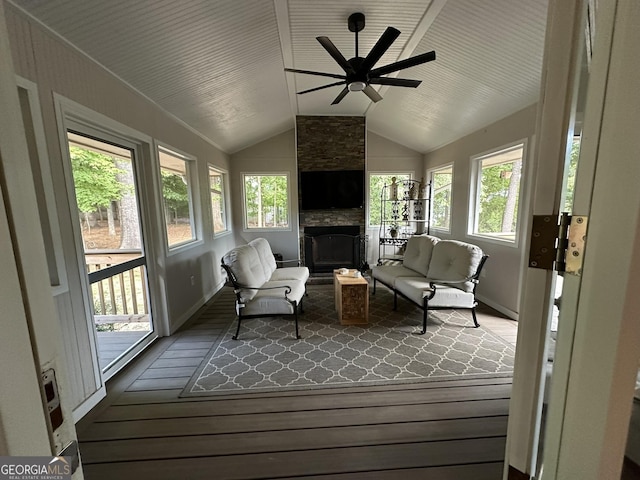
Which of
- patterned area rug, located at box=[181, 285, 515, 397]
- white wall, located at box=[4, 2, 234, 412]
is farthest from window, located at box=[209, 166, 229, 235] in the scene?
patterned area rug, located at box=[181, 285, 515, 397]

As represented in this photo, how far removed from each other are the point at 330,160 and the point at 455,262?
10.3 feet

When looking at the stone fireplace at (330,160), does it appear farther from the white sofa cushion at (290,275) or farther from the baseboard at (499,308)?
the baseboard at (499,308)

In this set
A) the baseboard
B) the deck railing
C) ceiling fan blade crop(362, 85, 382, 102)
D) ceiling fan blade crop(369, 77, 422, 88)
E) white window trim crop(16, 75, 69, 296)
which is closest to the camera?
white window trim crop(16, 75, 69, 296)

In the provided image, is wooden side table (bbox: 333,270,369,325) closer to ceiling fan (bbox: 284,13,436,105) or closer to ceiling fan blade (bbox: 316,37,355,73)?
ceiling fan (bbox: 284,13,436,105)

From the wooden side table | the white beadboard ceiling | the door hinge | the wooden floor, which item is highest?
the white beadboard ceiling

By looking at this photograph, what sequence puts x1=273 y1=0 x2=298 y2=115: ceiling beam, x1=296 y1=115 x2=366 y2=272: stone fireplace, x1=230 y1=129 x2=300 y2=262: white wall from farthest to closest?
x1=230 y1=129 x2=300 y2=262: white wall < x1=296 y1=115 x2=366 y2=272: stone fireplace < x1=273 y1=0 x2=298 y2=115: ceiling beam

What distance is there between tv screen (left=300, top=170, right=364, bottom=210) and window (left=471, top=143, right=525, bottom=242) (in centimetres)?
207

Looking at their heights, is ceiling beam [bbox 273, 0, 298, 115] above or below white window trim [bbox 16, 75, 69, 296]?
above

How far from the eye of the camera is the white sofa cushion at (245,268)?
285 cm

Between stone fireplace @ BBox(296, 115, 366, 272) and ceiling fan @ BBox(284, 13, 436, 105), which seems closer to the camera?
ceiling fan @ BBox(284, 13, 436, 105)

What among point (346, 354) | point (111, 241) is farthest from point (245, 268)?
point (346, 354)

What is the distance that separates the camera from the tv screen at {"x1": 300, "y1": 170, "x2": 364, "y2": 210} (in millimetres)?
5273

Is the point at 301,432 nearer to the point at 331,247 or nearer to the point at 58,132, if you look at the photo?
the point at 58,132

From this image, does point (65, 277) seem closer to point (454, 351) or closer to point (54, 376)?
point (54, 376)
